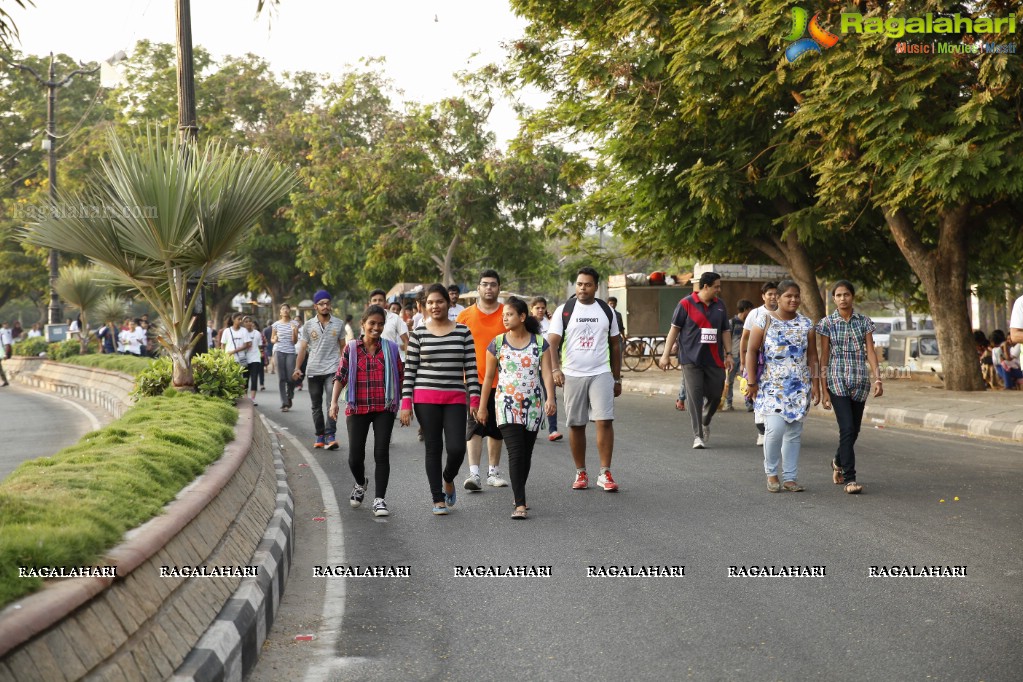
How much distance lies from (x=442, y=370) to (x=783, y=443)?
3002 mm

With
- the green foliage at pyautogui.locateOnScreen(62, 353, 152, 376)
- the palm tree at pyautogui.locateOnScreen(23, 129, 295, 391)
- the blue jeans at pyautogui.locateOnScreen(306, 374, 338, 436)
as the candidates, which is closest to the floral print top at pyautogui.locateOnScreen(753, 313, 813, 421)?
the palm tree at pyautogui.locateOnScreen(23, 129, 295, 391)

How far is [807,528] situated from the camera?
301 inches

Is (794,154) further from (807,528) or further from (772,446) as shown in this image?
(807,528)

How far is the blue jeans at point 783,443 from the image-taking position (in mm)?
9211

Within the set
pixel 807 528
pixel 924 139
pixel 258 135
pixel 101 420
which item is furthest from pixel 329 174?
pixel 807 528

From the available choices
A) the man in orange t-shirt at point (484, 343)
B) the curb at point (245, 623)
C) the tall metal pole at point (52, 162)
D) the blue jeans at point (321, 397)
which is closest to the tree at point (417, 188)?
the tall metal pole at point (52, 162)

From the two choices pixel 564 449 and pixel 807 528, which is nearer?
pixel 807 528

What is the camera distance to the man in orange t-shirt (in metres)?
9.51

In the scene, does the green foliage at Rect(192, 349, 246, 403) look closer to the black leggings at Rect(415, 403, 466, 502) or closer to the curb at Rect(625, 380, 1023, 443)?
the black leggings at Rect(415, 403, 466, 502)

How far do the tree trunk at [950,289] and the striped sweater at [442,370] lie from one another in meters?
13.1

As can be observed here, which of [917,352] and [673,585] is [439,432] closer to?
[673,585]

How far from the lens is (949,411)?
612 inches

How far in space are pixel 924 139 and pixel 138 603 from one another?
14183mm

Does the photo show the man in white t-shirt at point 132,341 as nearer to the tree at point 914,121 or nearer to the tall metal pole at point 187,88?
the tall metal pole at point 187,88
